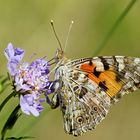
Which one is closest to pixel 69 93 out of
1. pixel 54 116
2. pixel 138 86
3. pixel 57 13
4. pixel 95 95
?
pixel 95 95

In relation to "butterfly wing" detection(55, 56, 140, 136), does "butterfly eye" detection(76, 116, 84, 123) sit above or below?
below

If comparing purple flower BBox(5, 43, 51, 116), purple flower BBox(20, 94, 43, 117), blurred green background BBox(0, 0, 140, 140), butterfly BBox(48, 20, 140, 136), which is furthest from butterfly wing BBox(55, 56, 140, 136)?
blurred green background BBox(0, 0, 140, 140)

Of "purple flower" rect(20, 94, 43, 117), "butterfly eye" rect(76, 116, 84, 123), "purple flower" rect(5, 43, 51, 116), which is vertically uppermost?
"purple flower" rect(5, 43, 51, 116)

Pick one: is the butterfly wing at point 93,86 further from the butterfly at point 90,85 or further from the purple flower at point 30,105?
the purple flower at point 30,105

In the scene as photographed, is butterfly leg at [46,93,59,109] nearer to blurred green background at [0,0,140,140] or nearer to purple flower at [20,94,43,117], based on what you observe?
purple flower at [20,94,43,117]

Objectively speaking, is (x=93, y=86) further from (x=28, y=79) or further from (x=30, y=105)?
(x=30, y=105)

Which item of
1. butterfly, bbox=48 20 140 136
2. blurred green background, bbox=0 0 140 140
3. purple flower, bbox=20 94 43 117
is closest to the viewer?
purple flower, bbox=20 94 43 117

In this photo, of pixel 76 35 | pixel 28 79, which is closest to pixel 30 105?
pixel 28 79

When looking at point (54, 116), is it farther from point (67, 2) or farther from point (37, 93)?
point (37, 93)
